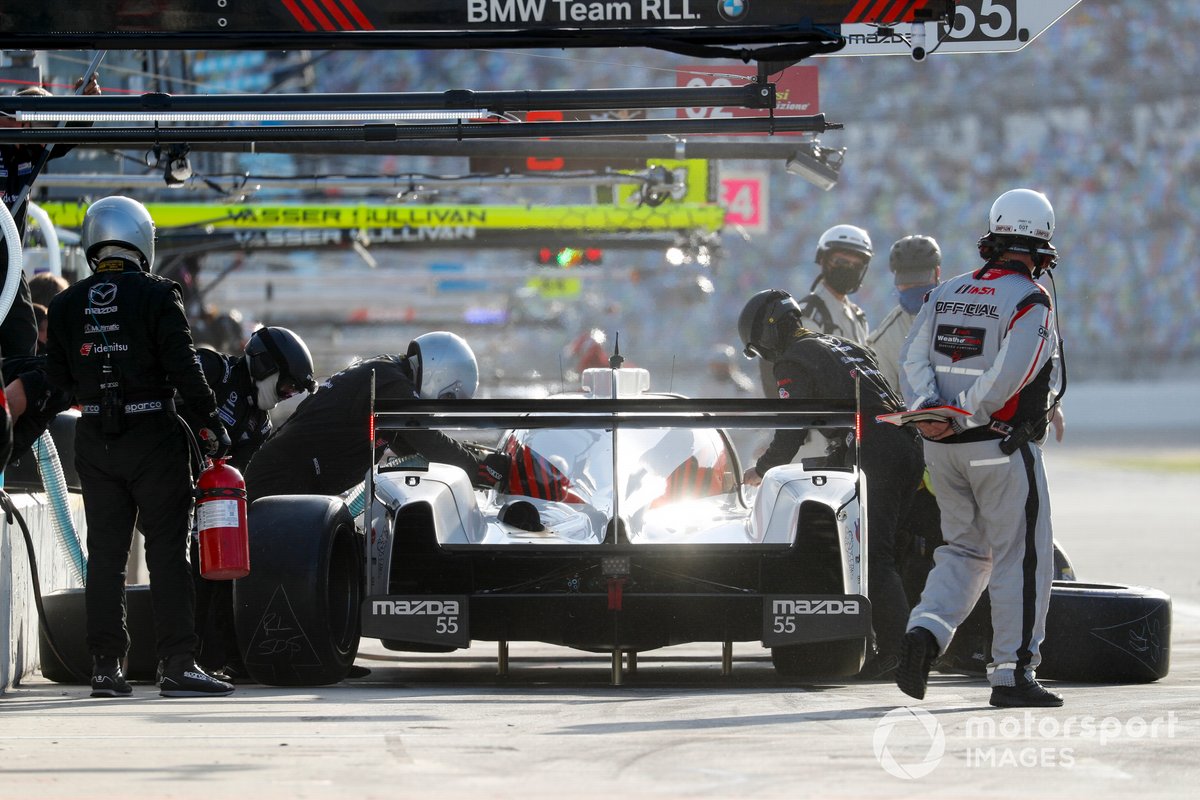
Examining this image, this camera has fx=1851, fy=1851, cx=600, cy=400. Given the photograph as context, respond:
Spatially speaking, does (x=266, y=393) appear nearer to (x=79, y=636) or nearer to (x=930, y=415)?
(x=79, y=636)

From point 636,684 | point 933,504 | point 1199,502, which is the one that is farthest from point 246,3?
point 1199,502

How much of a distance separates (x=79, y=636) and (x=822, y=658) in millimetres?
2699

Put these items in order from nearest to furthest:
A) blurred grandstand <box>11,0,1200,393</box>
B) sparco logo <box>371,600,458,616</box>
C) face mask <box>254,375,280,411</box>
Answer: sparco logo <box>371,600,458,616</box> → face mask <box>254,375,280,411</box> → blurred grandstand <box>11,0,1200,393</box>

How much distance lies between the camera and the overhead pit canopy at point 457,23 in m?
6.47

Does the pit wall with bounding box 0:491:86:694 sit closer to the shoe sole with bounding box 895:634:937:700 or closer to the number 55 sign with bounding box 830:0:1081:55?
the shoe sole with bounding box 895:634:937:700

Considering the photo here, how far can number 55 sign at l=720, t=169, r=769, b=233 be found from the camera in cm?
1714

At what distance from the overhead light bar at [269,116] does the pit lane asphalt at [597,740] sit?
2.06 meters

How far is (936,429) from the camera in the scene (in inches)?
238

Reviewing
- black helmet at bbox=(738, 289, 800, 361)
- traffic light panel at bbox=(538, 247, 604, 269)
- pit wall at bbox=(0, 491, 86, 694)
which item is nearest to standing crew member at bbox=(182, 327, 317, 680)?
pit wall at bbox=(0, 491, 86, 694)

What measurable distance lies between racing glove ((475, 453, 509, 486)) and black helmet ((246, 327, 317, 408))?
0.82m

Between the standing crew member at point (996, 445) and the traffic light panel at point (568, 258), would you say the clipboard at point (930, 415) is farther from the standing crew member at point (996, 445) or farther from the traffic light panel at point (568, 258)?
the traffic light panel at point (568, 258)

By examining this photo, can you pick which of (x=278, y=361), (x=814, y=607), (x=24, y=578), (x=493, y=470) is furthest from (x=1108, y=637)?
(x=24, y=578)

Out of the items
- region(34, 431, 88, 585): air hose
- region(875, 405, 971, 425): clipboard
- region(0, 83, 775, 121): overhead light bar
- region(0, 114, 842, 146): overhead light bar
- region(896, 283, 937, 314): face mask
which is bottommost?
region(34, 431, 88, 585): air hose

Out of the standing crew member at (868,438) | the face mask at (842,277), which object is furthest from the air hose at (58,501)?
the face mask at (842,277)
